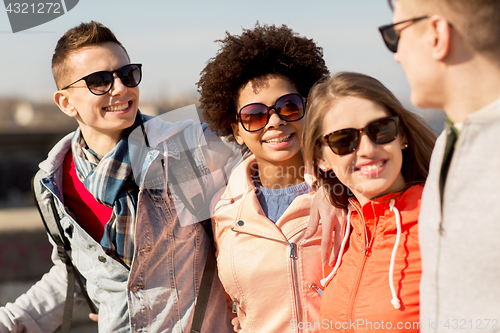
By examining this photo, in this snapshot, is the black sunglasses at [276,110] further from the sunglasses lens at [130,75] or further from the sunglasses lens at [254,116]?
the sunglasses lens at [130,75]

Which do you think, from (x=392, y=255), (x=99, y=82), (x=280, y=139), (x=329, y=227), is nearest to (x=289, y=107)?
(x=280, y=139)

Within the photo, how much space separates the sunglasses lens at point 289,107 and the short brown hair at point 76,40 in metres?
1.27

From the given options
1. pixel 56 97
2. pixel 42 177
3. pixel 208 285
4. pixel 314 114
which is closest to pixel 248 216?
pixel 208 285

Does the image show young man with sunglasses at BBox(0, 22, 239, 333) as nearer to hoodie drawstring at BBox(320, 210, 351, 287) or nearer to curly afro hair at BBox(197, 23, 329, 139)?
curly afro hair at BBox(197, 23, 329, 139)

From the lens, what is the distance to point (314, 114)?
201 cm

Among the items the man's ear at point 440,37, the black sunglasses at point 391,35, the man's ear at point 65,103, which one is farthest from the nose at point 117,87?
the man's ear at point 440,37

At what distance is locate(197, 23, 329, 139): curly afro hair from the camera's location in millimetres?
2500

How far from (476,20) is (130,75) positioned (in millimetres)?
2123

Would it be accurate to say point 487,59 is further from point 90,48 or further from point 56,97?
point 56,97

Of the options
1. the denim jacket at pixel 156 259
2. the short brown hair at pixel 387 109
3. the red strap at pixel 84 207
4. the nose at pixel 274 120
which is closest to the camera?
the short brown hair at pixel 387 109

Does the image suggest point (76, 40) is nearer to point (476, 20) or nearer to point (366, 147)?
point (366, 147)

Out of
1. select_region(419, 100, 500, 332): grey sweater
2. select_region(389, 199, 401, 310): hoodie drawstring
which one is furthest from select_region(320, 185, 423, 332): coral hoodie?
select_region(419, 100, 500, 332): grey sweater

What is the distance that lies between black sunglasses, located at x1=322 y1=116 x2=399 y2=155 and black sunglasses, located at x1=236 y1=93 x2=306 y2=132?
1.84 feet

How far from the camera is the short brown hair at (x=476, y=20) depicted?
111 cm
